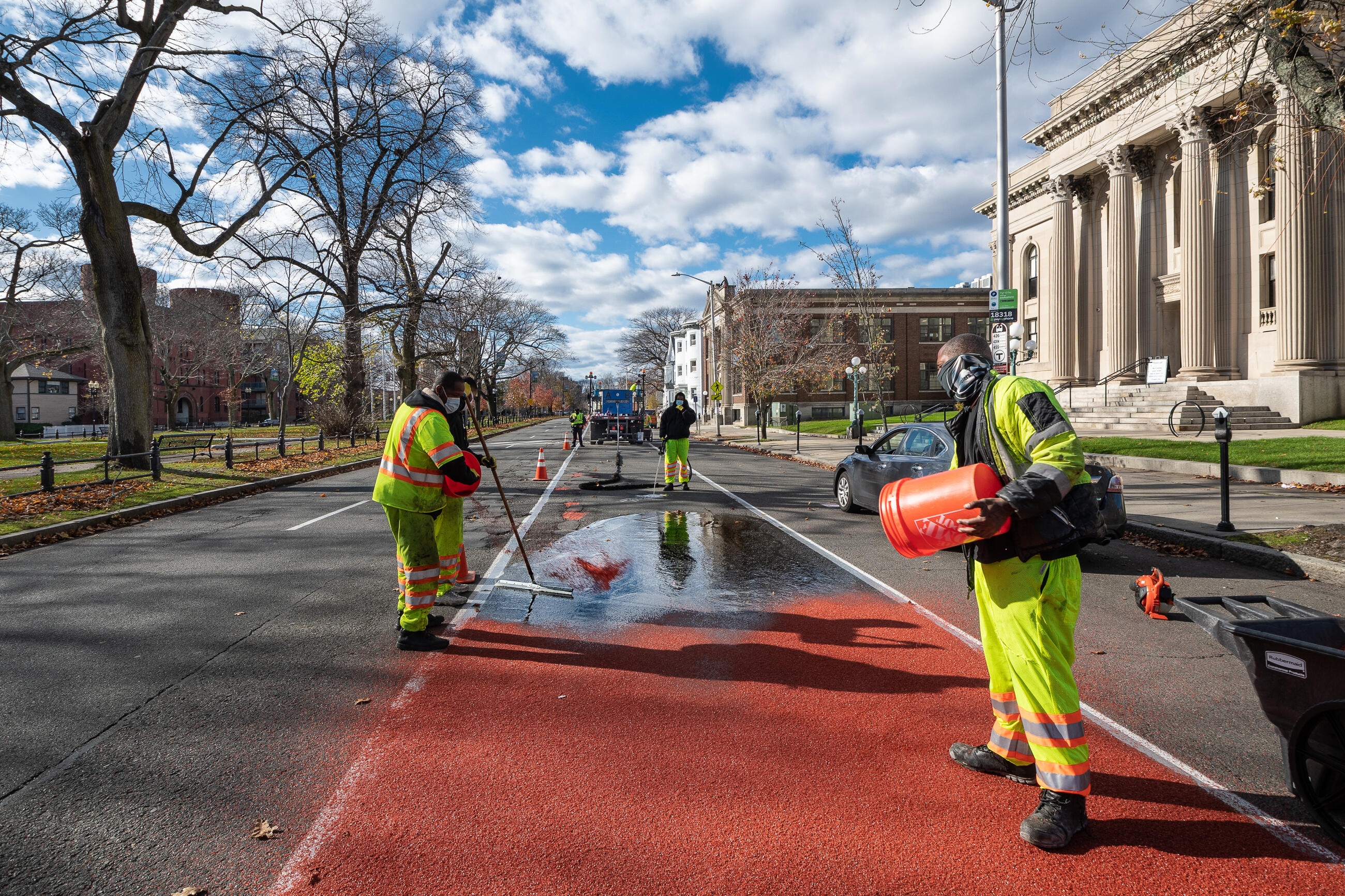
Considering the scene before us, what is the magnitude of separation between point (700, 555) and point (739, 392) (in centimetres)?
5810

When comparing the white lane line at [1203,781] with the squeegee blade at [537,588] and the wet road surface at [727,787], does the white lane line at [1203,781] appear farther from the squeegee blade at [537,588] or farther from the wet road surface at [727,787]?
the squeegee blade at [537,588]

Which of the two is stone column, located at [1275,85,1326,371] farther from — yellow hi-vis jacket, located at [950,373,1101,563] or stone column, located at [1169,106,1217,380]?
yellow hi-vis jacket, located at [950,373,1101,563]

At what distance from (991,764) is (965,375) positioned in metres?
1.76

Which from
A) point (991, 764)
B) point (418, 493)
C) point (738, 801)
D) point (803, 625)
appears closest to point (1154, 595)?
point (991, 764)

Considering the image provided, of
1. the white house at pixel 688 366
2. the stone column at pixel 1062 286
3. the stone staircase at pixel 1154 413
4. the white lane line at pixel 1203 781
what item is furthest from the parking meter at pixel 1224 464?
the white house at pixel 688 366

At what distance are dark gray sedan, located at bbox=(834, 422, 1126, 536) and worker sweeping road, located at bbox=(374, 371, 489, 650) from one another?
16.2ft

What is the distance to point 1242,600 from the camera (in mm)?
3416

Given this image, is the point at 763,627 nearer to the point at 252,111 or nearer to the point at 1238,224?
the point at 252,111

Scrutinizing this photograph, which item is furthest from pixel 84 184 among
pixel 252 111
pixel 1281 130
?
pixel 1281 130

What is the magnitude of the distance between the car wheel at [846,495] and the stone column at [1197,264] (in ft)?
71.8

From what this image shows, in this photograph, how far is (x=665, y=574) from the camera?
744cm

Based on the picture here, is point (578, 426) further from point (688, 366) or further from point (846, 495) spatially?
point (688, 366)

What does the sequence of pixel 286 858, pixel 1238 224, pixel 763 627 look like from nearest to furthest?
1. pixel 286 858
2. pixel 763 627
3. pixel 1238 224

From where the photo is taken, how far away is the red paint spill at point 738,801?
8.52ft
